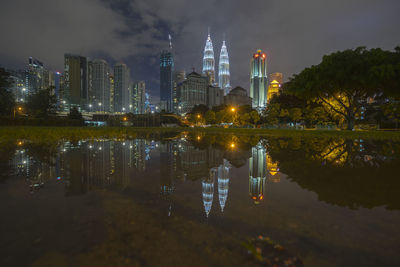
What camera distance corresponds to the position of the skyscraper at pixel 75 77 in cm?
16188

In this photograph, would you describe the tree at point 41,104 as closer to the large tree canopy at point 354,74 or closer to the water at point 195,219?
the large tree canopy at point 354,74

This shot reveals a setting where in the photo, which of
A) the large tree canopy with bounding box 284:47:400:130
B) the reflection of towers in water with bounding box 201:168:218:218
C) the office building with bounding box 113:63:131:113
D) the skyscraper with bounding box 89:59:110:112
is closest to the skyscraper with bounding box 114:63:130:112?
the office building with bounding box 113:63:131:113

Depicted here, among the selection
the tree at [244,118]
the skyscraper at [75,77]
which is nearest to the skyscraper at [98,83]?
the skyscraper at [75,77]

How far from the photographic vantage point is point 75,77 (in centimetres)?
16575

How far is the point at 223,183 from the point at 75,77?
20105 centimetres

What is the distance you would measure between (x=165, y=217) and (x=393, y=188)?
152 inches

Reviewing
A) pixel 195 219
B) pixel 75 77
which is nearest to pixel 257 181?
pixel 195 219

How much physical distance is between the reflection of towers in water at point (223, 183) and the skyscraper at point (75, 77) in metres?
182

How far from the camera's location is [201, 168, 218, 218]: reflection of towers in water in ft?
8.53

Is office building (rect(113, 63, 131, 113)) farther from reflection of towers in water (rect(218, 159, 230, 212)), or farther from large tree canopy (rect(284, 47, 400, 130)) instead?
reflection of towers in water (rect(218, 159, 230, 212))

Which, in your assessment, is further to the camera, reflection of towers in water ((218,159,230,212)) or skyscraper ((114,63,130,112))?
skyscraper ((114,63,130,112))

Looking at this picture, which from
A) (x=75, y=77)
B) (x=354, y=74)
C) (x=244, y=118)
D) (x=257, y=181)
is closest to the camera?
(x=257, y=181)

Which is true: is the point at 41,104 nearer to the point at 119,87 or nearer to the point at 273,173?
the point at 273,173

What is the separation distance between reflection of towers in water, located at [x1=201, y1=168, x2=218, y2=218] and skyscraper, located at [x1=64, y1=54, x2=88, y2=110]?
182 meters
